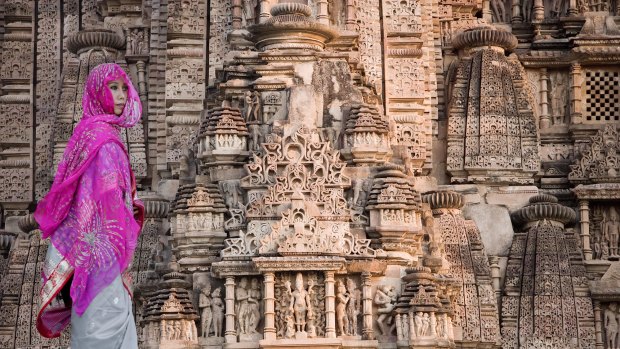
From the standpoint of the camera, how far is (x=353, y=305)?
2505 centimetres

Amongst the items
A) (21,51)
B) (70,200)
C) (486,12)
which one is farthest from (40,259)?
(70,200)

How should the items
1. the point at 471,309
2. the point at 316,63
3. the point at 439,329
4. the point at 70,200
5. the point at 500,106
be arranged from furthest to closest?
the point at 500,106 → the point at 471,309 → the point at 316,63 → the point at 439,329 → the point at 70,200

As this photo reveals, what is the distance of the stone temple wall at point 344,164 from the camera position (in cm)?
2500

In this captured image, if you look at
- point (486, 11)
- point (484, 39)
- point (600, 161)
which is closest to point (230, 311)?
point (484, 39)

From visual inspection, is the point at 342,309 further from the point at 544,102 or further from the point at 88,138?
the point at 88,138

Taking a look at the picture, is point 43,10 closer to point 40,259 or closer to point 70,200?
point 40,259

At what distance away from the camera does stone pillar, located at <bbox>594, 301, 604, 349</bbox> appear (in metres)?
30.0

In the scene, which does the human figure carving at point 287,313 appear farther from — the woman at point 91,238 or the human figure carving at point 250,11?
the woman at point 91,238

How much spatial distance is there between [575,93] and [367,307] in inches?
351

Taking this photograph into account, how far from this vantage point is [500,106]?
31.5m

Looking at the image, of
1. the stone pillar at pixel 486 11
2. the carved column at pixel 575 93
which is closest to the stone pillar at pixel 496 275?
the carved column at pixel 575 93

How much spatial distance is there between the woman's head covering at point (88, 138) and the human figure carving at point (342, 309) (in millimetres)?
10997

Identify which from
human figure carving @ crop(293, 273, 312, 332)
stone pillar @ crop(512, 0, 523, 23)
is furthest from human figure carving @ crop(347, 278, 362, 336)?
stone pillar @ crop(512, 0, 523, 23)

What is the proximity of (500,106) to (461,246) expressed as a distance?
125 inches
